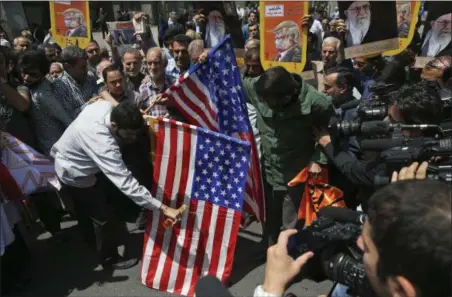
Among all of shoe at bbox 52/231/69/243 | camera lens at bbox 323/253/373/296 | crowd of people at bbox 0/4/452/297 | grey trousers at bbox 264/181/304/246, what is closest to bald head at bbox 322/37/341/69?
crowd of people at bbox 0/4/452/297

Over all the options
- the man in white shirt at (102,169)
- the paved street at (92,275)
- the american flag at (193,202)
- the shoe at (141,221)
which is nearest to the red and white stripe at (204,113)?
the american flag at (193,202)

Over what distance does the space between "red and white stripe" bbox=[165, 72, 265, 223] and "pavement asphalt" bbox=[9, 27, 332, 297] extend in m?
0.56

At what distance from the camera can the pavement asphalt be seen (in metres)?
3.62

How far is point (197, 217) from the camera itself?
350 centimetres

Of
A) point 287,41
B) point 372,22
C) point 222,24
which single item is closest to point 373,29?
point 372,22

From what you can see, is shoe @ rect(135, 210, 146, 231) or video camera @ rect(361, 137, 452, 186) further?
shoe @ rect(135, 210, 146, 231)

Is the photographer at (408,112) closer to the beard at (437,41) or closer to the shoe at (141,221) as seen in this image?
the shoe at (141,221)

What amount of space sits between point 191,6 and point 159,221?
751 inches

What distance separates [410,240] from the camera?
107 centimetres

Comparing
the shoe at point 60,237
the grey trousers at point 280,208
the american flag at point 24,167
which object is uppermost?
the american flag at point 24,167

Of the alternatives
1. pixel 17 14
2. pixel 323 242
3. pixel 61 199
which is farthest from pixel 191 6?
pixel 323 242

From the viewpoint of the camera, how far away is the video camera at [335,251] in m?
1.37

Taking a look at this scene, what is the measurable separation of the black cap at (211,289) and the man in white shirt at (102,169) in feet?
6.57

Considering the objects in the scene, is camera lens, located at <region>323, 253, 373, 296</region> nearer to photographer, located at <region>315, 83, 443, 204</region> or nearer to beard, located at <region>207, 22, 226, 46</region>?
photographer, located at <region>315, 83, 443, 204</region>
